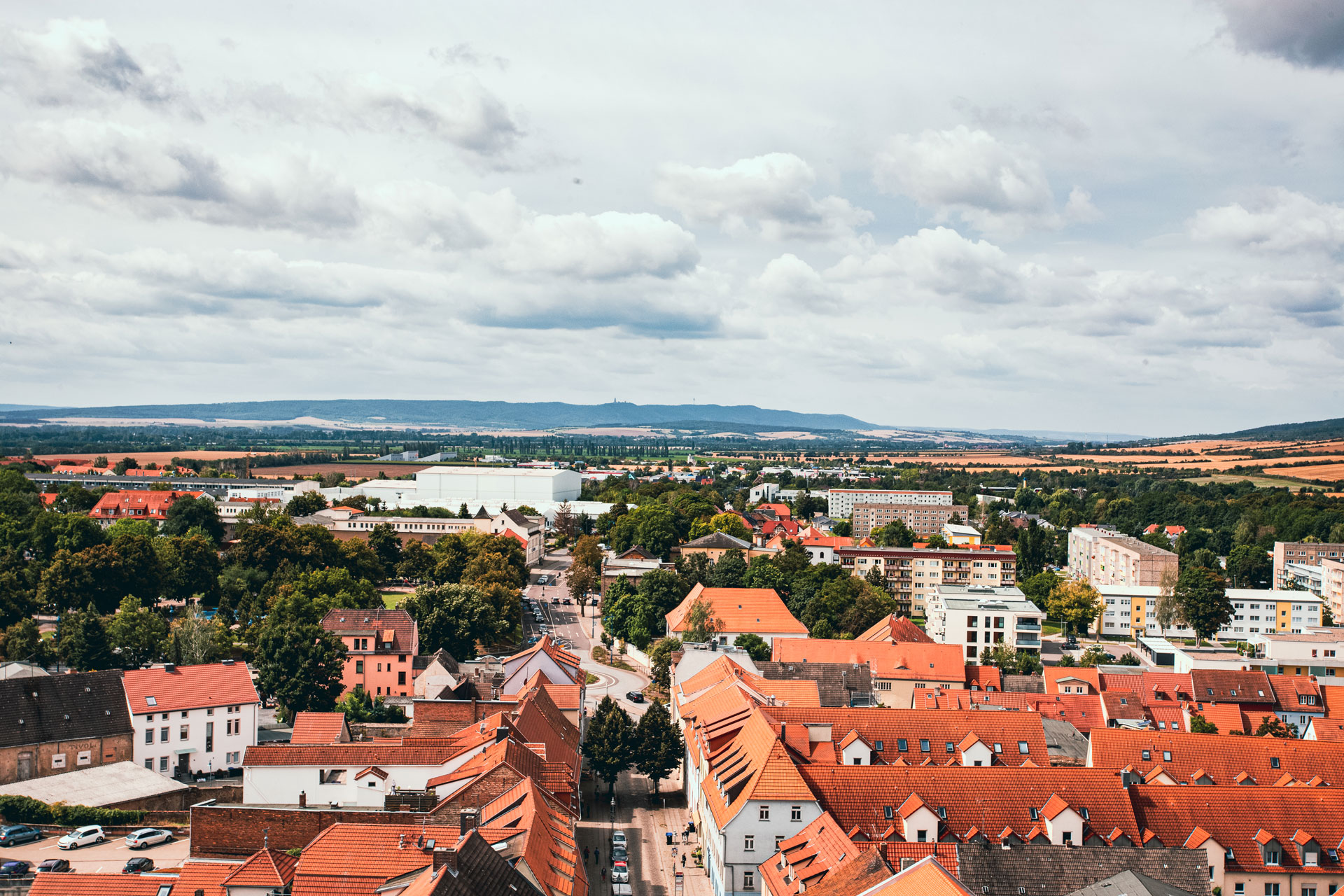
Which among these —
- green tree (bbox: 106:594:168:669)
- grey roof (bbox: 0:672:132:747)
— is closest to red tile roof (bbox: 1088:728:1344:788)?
grey roof (bbox: 0:672:132:747)

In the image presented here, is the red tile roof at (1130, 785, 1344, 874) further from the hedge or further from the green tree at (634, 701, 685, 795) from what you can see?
the hedge

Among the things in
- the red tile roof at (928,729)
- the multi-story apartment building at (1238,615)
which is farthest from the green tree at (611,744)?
the multi-story apartment building at (1238,615)

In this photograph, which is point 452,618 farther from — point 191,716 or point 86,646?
point 191,716

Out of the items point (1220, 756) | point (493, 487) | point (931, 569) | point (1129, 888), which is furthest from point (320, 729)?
point (493, 487)

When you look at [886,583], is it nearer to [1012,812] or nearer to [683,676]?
[683,676]

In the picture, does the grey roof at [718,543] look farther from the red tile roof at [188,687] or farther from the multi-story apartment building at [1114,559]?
the red tile roof at [188,687]
